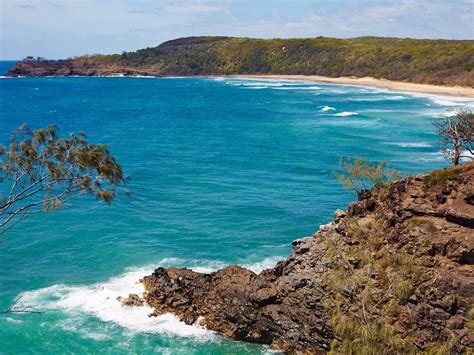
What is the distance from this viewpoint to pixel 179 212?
4622 cm

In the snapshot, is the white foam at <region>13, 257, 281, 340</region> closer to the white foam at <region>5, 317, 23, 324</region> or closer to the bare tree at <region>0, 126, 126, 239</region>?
the white foam at <region>5, 317, 23, 324</region>

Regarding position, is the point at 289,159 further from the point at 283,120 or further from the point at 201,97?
the point at 201,97

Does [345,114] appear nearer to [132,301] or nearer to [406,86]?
[406,86]

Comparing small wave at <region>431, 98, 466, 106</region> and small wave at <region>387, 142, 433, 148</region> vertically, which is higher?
small wave at <region>431, 98, 466, 106</region>

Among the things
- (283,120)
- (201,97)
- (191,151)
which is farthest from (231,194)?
(201,97)

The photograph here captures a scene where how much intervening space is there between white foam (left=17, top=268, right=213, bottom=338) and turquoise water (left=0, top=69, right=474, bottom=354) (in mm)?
83

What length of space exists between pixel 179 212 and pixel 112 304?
1648 centimetres

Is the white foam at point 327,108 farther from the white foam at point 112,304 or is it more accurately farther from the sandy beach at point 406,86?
the white foam at point 112,304

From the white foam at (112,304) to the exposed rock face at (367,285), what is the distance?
2.29ft

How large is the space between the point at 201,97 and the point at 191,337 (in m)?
128

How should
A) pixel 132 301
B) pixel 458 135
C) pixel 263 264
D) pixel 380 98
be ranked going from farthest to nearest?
pixel 380 98
pixel 458 135
pixel 263 264
pixel 132 301

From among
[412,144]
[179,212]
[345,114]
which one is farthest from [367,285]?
[345,114]

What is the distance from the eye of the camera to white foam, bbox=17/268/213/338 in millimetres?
27875

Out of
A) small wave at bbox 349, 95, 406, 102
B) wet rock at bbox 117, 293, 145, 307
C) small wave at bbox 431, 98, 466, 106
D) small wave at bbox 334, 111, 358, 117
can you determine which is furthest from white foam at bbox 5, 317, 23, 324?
small wave at bbox 349, 95, 406, 102
